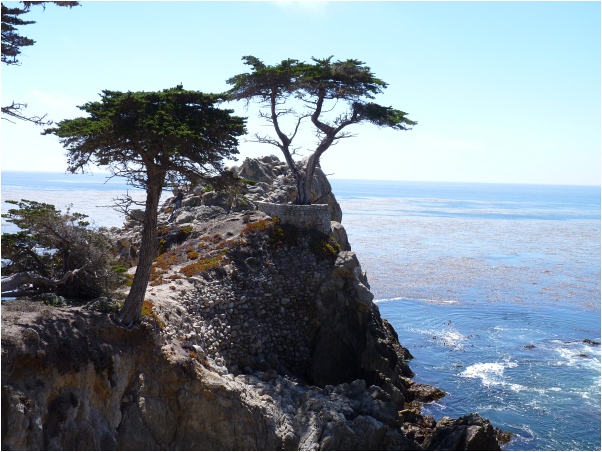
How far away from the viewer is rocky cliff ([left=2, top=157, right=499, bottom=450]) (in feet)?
48.0

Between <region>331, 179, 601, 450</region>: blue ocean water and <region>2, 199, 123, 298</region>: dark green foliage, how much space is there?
14.3m

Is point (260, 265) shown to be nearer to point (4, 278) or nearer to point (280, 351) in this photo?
point (280, 351)

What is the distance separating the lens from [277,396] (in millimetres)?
19922

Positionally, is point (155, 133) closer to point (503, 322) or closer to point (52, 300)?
point (52, 300)

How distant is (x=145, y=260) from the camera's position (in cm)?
1833

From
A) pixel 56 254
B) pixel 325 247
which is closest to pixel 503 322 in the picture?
pixel 325 247

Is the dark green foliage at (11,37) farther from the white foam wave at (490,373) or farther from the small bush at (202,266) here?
the white foam wave at (490,373)

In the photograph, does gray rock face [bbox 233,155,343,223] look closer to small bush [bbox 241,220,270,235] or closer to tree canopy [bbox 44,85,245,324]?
small bush [bbox 241,220,270,235]

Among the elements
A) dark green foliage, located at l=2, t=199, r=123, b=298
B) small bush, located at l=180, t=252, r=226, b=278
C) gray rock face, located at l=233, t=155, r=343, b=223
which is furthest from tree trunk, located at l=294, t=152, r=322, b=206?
dark green foliage, located at l=2, t=199, r=123, b=298

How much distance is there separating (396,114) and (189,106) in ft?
48.0

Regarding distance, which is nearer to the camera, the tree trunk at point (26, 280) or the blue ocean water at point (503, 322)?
the tree trunk at point (26, 280)

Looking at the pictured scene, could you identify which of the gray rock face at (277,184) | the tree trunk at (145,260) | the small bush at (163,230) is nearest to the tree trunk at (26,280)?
the tree trunk at (145,260)

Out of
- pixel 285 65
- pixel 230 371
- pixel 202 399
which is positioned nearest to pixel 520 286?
pixel 285 65

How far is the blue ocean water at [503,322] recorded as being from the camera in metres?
25.2
